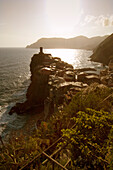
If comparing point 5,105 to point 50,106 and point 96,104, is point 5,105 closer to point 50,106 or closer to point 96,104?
point 50,106

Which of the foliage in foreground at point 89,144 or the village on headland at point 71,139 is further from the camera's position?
the village on headland at point 71,139

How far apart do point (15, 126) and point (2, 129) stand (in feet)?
7.17

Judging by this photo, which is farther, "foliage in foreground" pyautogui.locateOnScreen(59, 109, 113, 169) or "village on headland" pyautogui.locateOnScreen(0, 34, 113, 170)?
"village on headland" pyautogui.locateOnScreen(0, 34, 113, 170)

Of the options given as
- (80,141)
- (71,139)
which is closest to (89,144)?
(80,141)

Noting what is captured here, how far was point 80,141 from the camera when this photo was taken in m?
3.28

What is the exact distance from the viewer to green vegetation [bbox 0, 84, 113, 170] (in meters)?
3.23

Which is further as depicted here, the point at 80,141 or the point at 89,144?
the point at 89,144

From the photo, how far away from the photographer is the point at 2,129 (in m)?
17.9

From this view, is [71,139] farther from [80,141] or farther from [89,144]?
[89,144]

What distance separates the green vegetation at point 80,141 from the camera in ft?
10.6

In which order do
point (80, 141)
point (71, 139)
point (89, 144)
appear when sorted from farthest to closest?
point (89, 144) < point (80, 141) < point (71, 139)

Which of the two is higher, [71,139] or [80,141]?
[71,139]

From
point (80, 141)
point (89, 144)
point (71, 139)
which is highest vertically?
point (71, 139)

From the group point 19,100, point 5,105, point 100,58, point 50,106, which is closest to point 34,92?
point 19,100
